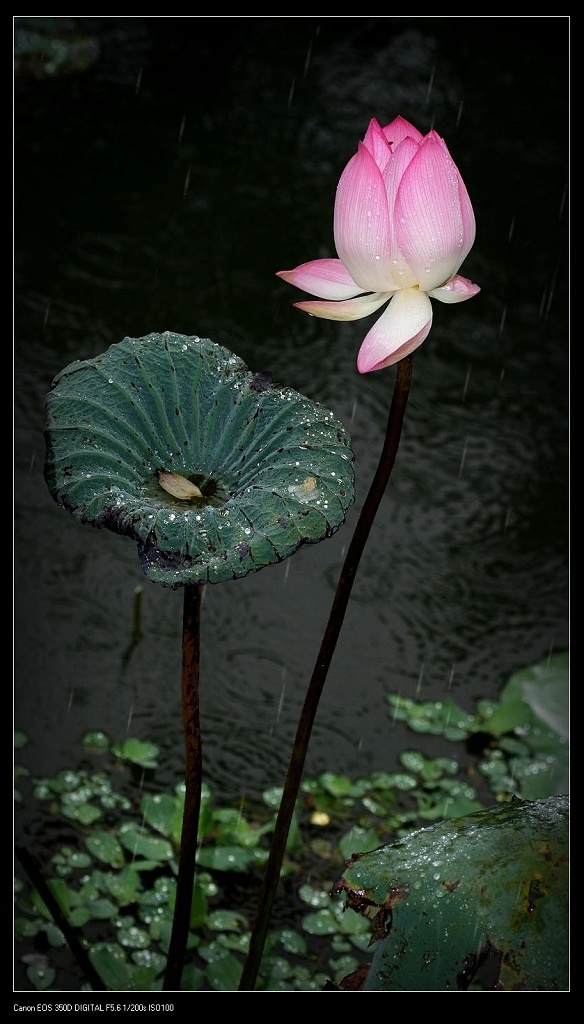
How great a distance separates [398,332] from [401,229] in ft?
0.28

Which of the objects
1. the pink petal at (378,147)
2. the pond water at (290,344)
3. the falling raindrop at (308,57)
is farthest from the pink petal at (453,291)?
the falling raindrop at (308,57)

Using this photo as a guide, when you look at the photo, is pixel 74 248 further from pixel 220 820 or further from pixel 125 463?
pixel 125 463

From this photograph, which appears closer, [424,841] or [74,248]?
[424,841]

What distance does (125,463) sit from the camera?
1046 mm

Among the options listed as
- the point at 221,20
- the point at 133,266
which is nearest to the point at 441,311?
the point at 133,266

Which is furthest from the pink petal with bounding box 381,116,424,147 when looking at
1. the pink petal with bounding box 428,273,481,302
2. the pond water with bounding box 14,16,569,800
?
the pond water with bounding box 14,16,569,800

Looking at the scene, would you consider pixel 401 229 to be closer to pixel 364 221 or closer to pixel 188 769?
pixel 364 221

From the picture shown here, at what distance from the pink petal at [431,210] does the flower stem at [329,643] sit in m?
0.09

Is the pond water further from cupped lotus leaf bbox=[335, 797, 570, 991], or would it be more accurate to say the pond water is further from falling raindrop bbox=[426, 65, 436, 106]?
cupped lotus leaf bbox=[335, 797, 570, 991]

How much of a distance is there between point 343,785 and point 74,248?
171 cm

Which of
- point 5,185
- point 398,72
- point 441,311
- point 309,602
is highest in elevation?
point 398,72

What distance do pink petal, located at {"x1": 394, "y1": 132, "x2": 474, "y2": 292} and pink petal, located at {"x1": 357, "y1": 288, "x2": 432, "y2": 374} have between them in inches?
1.3

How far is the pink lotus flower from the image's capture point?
0.85 meters

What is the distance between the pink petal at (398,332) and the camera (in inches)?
33.9
